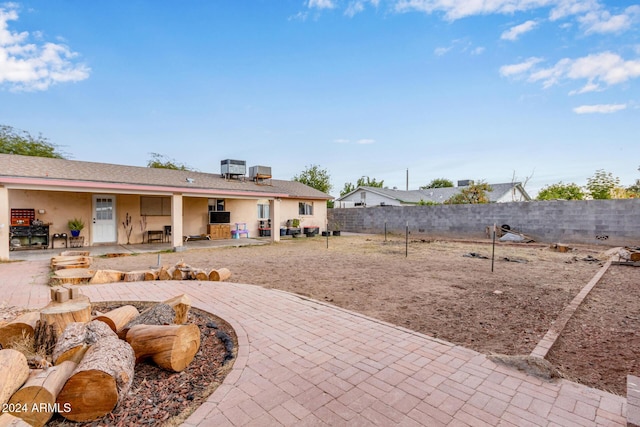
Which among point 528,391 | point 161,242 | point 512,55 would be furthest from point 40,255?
point 512,55

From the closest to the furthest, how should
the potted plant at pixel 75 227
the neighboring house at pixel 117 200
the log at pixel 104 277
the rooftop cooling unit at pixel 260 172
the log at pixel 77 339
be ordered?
the log at pixel 77 339 < the log at pixel 104 277 < the neighboring house at pixel 117 200 < the potted plant at pixel 75 227 < the rooftop cooling unit at pixel 260 172

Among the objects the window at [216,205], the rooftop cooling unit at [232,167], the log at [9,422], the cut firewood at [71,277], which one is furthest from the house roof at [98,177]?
the log at [9,422]

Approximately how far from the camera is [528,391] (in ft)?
7.74

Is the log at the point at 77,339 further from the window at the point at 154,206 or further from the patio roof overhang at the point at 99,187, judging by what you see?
the window at the point at 154,206

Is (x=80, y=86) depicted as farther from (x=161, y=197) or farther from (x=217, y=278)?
(x=217, y=278)

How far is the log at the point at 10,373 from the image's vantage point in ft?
6.24

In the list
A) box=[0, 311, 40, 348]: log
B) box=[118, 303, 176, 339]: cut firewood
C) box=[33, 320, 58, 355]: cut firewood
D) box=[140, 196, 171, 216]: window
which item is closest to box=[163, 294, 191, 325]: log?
box=[118, 303, 176, 339]: cut firewood

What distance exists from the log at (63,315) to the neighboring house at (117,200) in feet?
28.1

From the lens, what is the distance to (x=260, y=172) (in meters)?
18.5

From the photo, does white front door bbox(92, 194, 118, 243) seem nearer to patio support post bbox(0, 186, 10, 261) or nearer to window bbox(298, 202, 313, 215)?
patio support post bbox(0, 186, 10, 261)

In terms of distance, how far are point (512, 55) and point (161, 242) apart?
16.2 metres

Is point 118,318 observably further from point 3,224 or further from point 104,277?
point 3,224

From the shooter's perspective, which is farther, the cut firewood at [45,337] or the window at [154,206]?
the window at [154,206]

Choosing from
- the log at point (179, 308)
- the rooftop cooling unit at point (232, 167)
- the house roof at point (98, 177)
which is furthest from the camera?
the rooftop cooling unit at point (232, 167)
